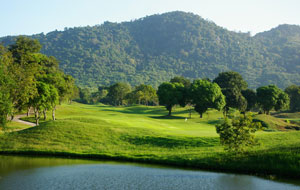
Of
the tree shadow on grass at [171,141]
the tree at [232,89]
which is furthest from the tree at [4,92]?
the tree at [232,89]

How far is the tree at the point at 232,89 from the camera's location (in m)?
111

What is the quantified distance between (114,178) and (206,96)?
7419cm

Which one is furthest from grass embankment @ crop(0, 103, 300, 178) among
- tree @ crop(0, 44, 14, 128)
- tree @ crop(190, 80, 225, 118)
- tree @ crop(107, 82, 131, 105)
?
tree @ crop(107, 82, 131, 105)

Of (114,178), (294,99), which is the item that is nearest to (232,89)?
(294,99)

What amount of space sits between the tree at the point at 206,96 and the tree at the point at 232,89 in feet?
26.1

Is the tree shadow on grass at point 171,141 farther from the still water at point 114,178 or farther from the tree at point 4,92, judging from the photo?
the tree at point 4,92

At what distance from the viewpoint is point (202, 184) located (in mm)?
29672

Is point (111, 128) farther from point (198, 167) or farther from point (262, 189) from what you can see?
point (262, 189)

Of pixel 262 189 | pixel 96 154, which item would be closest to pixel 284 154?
pixel 262 189

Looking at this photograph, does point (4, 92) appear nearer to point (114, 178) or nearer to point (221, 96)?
point (114, 178)

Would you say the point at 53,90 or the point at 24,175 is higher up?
the point at 53,90

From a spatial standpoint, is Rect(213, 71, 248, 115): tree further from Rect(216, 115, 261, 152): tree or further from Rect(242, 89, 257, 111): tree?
Rect(216, 115, 261, 152): tree

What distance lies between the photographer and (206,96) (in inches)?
4013

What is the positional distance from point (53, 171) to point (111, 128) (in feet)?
69.0
